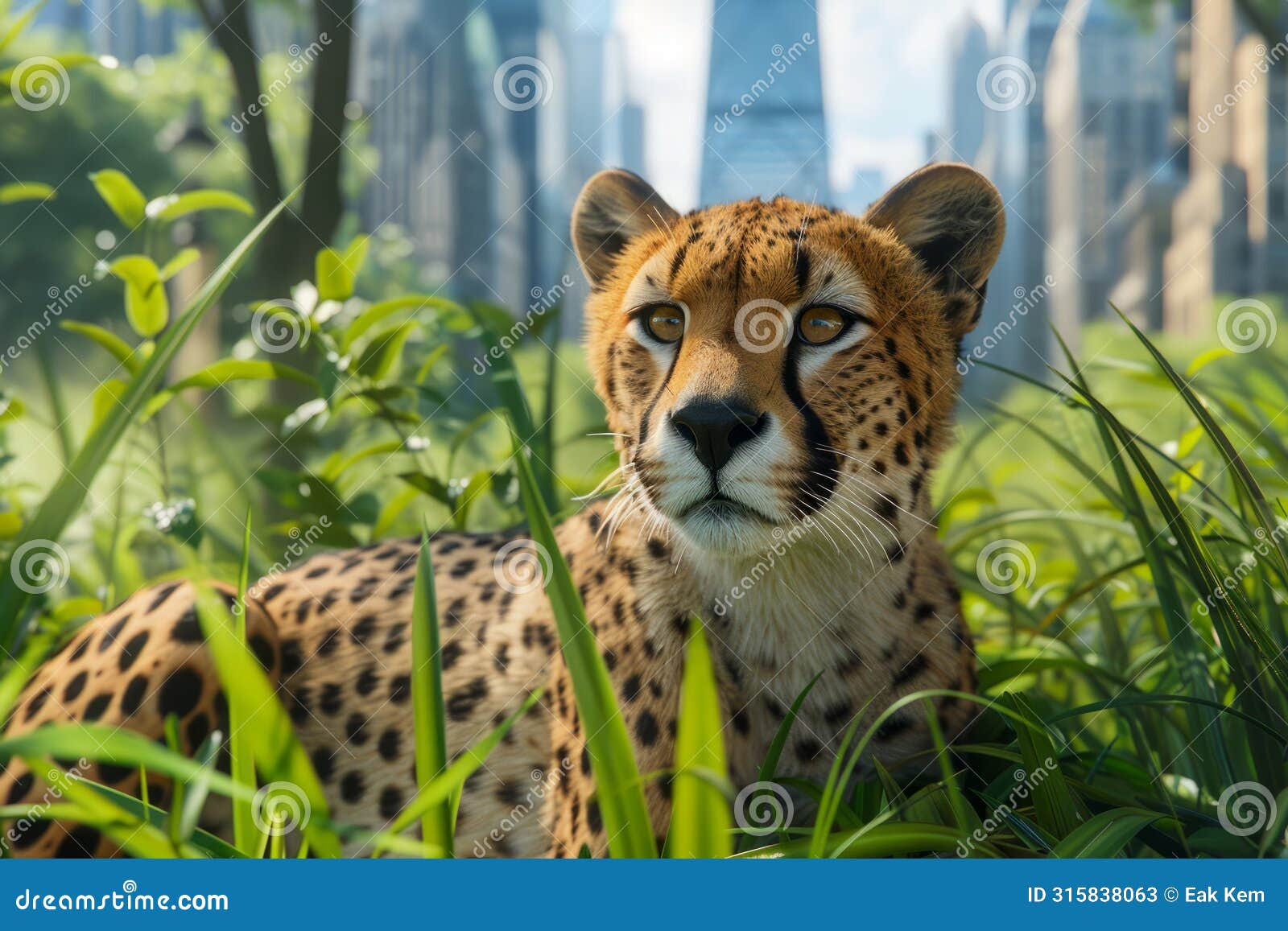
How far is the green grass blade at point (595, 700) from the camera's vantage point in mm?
1484

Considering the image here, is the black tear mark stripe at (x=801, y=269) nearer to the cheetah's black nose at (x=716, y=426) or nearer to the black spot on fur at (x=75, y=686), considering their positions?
the cheetah's black nose at (x=716, y=426)

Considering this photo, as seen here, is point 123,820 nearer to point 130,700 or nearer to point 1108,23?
point 130,700

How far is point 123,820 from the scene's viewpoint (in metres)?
1.52

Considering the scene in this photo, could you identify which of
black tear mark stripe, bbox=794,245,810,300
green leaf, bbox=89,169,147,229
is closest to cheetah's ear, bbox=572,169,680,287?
black tear mark stripe, bbox=794,245,810,300

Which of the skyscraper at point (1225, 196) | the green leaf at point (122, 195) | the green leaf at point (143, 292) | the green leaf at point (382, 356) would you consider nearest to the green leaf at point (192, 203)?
the green leaf at point (122, 195)

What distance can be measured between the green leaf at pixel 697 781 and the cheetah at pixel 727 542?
0.42 m

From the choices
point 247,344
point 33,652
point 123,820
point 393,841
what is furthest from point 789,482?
point 247,344

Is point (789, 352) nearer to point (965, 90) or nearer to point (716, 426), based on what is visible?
point (716, 426)

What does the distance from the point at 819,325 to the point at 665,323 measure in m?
0.34

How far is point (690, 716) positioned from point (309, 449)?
9.35 feet

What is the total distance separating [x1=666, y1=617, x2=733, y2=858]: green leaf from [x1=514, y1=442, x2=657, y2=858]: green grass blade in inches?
3.0

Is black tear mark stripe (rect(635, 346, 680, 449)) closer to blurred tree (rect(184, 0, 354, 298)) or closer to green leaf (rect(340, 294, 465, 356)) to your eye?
green leaf (rect(340, 294, 465, 356))

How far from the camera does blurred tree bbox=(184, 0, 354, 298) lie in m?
4.59

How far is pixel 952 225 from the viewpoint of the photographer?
2.23m
